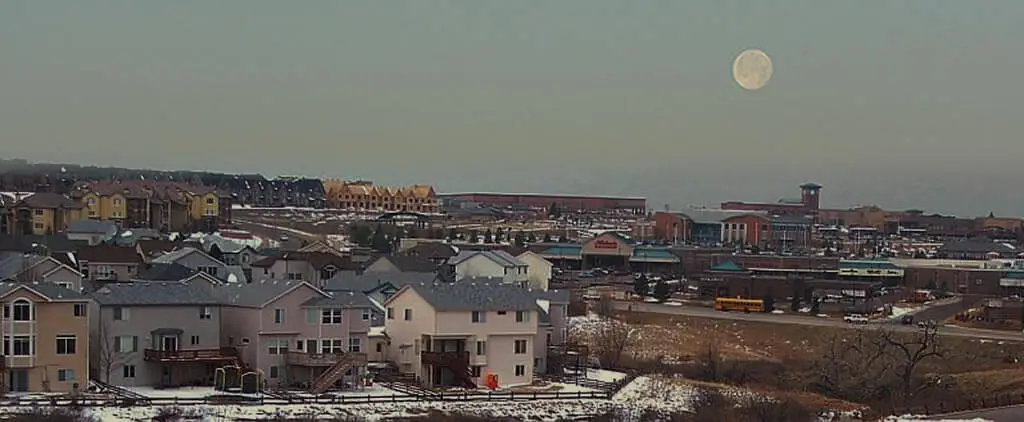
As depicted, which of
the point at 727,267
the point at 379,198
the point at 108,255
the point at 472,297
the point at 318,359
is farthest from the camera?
the point at 379,198

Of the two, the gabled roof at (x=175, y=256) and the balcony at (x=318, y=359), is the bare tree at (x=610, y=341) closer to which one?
the balcony at (x=318, y=359)

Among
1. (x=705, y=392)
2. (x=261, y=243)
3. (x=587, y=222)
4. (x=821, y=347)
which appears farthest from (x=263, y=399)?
(x=587, y=222)

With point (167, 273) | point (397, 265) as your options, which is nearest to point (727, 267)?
point (397, 265)

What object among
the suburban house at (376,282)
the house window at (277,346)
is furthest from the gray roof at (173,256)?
the house window at (277,346)

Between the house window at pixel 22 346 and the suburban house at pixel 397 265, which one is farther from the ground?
the suburban house at pixel 397 265

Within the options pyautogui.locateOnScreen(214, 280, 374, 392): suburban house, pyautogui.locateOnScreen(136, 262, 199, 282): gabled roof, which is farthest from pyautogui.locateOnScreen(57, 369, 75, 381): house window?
pyautogui.locateOnScreen(136, 262, 199, 282): gabled roof

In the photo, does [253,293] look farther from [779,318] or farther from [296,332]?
[779,318]

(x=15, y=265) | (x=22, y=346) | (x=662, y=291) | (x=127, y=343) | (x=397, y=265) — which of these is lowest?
(x=662, y=291)
